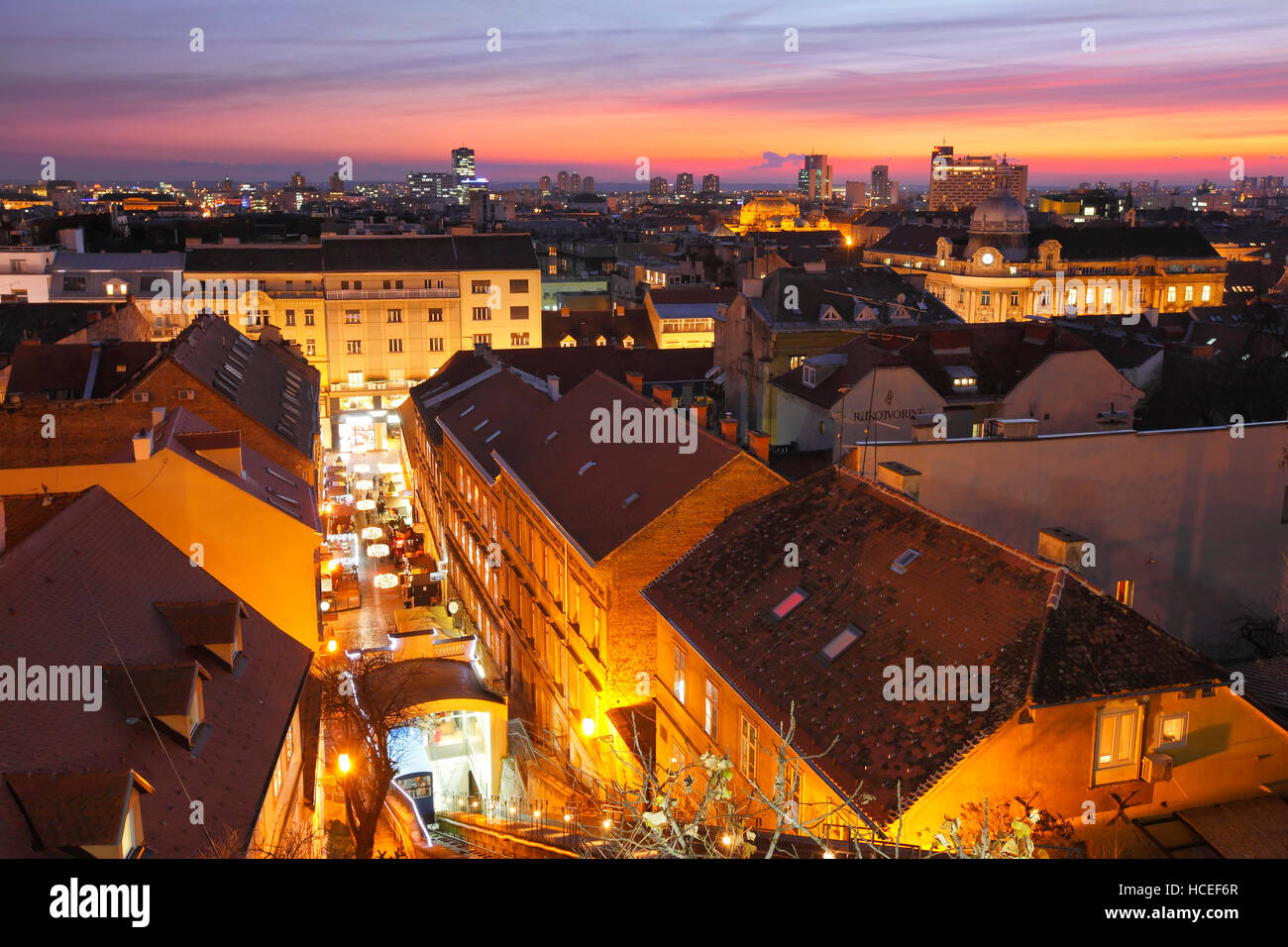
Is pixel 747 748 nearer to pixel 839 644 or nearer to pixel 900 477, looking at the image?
pixel 839 644

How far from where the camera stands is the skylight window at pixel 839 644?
16.9 metres

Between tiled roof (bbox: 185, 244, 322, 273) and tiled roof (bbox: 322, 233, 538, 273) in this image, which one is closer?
tiled roof (bbox: 185, 244, 322, 273)

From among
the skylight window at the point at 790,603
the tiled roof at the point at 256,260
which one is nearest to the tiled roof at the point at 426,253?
the tiled roof at the point at 256,260

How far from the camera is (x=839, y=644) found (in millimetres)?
17047

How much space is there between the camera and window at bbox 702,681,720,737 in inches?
748

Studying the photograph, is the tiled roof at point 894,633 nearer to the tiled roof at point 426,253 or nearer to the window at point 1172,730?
the window at point 1172,730

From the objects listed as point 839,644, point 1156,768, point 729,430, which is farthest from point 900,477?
point 1156,768

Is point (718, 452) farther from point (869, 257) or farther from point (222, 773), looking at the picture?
point (869, 257)

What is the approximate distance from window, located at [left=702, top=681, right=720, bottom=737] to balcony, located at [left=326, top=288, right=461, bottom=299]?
54544 mm

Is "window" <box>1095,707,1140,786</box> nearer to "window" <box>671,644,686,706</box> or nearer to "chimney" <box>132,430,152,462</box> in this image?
"window" <box>671,644,686,706</box>

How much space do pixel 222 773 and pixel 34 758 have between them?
8.11 ft

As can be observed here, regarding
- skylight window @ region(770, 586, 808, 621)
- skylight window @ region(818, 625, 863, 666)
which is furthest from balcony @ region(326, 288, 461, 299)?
skylight window @ region(818, 625, 863, 666)

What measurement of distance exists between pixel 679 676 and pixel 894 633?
589cm

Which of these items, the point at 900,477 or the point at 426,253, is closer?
the point at 900,477
